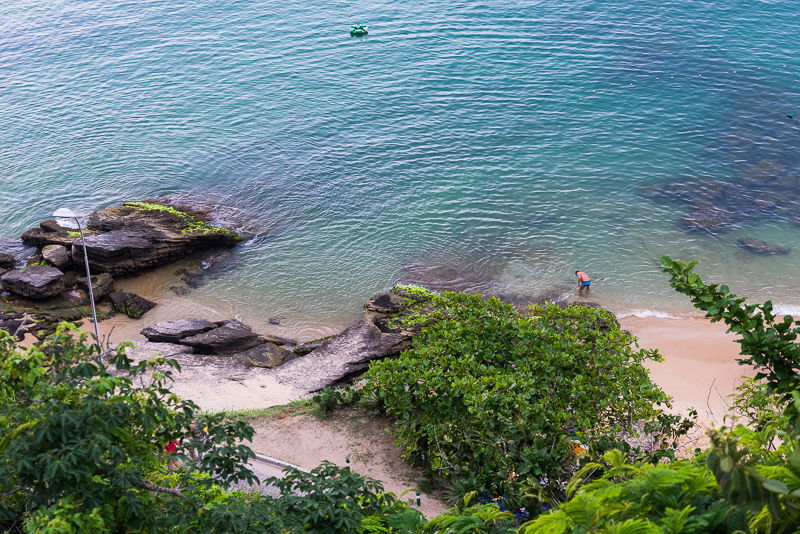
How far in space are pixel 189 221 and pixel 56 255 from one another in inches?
223

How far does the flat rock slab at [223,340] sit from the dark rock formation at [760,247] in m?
20.0

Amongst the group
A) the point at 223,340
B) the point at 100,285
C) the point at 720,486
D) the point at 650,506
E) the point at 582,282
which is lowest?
the point at 223,340

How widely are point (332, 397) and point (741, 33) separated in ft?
131

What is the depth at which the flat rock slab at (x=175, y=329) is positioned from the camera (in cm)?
2411

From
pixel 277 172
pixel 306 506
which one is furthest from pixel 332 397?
pixel 277 172

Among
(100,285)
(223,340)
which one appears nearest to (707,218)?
(223,340)

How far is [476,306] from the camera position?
17500 mm

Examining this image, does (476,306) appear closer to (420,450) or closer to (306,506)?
(420,450)

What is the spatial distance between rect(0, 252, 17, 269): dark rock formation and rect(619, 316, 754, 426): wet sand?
82.1 ft

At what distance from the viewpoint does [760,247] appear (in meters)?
28.4

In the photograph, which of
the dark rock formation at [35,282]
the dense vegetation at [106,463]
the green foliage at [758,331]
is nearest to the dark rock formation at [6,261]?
the dark rock formation at [35,282]

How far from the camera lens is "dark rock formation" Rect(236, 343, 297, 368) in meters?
23.2

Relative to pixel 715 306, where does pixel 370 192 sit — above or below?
below

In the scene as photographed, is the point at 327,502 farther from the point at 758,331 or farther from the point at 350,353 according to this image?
the point at 350,353
